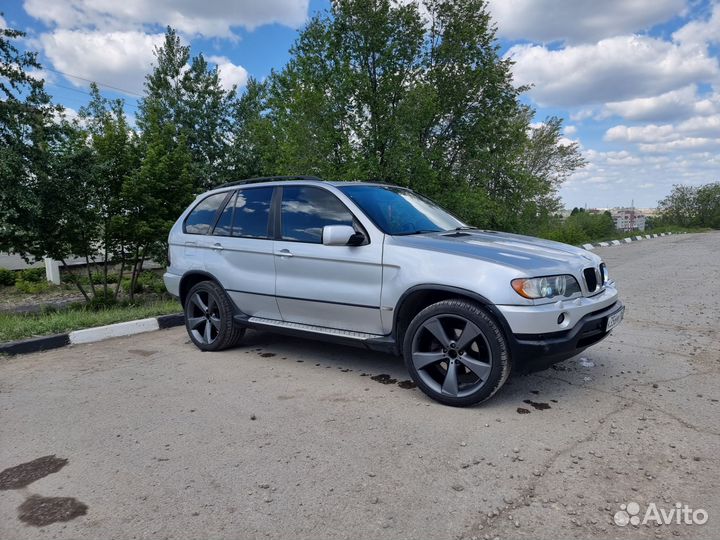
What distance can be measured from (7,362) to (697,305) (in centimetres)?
871

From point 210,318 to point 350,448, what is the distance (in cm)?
281

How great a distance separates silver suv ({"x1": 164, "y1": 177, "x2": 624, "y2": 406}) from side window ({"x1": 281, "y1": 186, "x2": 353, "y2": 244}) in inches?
0.5

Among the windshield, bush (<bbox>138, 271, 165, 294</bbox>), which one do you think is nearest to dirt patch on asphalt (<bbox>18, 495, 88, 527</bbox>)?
the windshield

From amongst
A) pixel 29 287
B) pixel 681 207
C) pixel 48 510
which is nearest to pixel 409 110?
pixel 48 510

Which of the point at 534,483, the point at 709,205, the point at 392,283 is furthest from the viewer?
Result: the point at 709,205

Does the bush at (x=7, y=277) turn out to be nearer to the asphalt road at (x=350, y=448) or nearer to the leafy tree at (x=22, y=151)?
the leafy tree at (x=22, y=151)

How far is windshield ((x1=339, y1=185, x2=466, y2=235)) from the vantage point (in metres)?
4.28

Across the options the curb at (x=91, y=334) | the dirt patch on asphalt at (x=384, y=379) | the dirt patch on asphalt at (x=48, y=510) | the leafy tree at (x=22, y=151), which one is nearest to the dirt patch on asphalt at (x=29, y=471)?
the dirt patch on asphalt at (x=48, y=510)

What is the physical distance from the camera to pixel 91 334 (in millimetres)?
6129

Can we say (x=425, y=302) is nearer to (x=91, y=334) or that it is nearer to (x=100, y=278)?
(x=91, y=334)

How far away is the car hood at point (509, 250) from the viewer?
11.7ft

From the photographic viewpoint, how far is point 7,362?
527cm

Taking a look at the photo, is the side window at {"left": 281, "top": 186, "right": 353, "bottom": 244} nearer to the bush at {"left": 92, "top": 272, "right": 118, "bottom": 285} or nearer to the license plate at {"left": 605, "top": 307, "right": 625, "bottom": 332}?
the license plate at {"left": 605, "top": 307, "right": 625, "bottom": 332}

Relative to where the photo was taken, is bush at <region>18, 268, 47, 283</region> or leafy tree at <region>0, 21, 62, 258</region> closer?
leafy tree at <region>0, 21, 62, 258</region>
